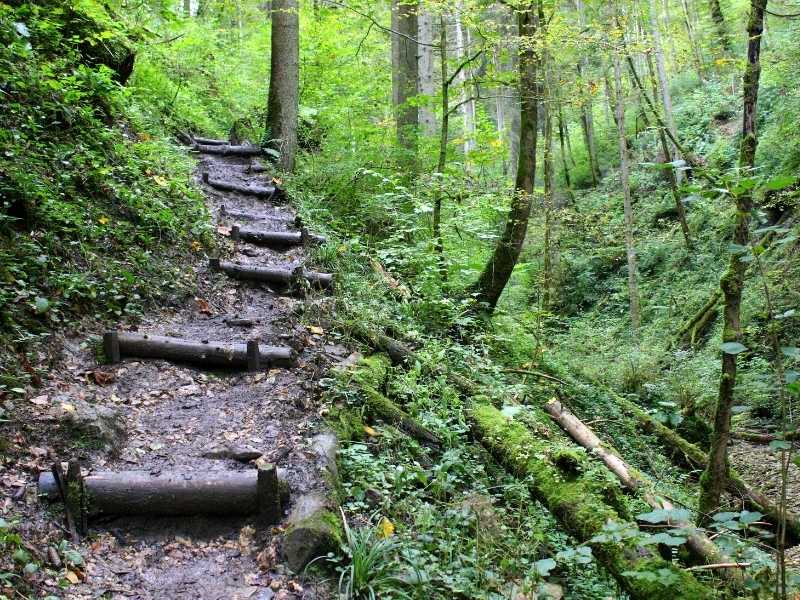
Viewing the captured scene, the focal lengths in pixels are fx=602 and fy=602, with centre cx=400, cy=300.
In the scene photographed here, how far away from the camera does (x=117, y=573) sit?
332 centimetres

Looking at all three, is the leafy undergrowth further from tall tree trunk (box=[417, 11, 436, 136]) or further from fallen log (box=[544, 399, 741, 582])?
tall tree trunk (box=[417, 11, 436, 136])

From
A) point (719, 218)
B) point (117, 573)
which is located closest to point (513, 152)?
point (719, 218)

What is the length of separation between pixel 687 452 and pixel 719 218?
9963mm

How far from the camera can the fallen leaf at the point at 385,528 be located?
373 cm

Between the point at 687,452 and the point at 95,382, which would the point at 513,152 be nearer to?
the point at 687,452

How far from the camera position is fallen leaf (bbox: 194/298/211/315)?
656 cm

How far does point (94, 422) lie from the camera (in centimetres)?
416

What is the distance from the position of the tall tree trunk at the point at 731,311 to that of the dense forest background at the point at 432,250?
18 centimetres

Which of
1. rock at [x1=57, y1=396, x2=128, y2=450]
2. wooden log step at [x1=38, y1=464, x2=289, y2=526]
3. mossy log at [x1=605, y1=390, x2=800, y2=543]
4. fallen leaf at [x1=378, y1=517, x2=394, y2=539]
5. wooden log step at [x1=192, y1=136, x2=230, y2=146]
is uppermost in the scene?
wooden log step at [x1=192, y1=136, x2=230, y2=146]

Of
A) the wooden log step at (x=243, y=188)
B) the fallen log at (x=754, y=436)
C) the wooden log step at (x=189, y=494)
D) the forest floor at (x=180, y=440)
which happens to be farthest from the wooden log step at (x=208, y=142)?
the fallen log at (x=754, y=436)

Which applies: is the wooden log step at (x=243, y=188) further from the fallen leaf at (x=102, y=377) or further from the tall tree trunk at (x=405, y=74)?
the fallen leaf at (x=102, y=377)

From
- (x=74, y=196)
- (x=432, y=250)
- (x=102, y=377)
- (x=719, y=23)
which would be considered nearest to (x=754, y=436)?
(x=432, y=250)

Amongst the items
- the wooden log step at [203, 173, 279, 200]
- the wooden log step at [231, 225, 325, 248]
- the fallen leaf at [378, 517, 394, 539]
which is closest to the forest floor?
the fallen leaf at [378, 517, 394, 539]

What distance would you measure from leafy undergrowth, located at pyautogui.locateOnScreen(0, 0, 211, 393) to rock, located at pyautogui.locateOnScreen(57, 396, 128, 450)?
37cm
